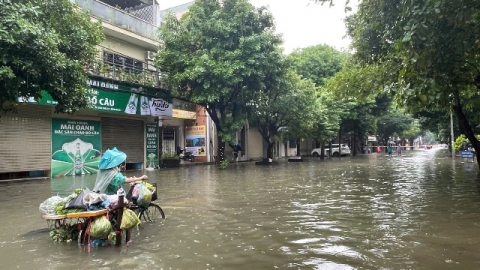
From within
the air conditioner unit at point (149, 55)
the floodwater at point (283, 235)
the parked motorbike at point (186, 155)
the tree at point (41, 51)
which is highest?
the air conditioner unit at point (149, 55)

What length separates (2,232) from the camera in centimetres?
668

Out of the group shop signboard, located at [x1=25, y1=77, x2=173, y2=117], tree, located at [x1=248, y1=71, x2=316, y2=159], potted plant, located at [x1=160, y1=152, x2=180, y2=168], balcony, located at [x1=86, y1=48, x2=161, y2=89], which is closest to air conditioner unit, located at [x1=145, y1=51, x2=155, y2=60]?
balcony, located at [x1=86, y1=48, x2=161, y2=89]

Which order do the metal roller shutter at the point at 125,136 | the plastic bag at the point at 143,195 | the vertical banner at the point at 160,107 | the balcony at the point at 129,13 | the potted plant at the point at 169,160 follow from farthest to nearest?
the potted plant at the point at 169,160
the vertical banner at the point at 160,107
the metal roller shutter at the point at 125,136
the balcony at the point at 129,13
the plastic bag at the point at 143,195

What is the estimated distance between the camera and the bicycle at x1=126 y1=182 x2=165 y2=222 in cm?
663

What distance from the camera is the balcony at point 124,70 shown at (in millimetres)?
19263

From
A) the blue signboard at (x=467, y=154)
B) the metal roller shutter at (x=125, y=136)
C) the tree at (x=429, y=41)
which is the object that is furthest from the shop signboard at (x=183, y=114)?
the tree at (x=429, y=41)

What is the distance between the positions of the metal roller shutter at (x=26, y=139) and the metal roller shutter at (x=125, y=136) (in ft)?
11.1

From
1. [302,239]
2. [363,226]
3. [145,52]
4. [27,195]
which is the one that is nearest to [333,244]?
[302,239]

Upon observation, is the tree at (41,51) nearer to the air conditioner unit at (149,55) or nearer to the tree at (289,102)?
the air conditioner unit at (149,55)

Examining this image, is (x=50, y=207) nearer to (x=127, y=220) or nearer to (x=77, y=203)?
(x=77, y=203)

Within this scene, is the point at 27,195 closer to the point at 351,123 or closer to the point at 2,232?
the point at 2,232

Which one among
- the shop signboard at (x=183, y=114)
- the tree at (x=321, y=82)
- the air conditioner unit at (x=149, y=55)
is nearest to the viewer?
the air conditioner unit at (x=149, y=55)

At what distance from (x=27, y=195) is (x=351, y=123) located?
34223 mm

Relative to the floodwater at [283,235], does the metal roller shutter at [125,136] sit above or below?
above
